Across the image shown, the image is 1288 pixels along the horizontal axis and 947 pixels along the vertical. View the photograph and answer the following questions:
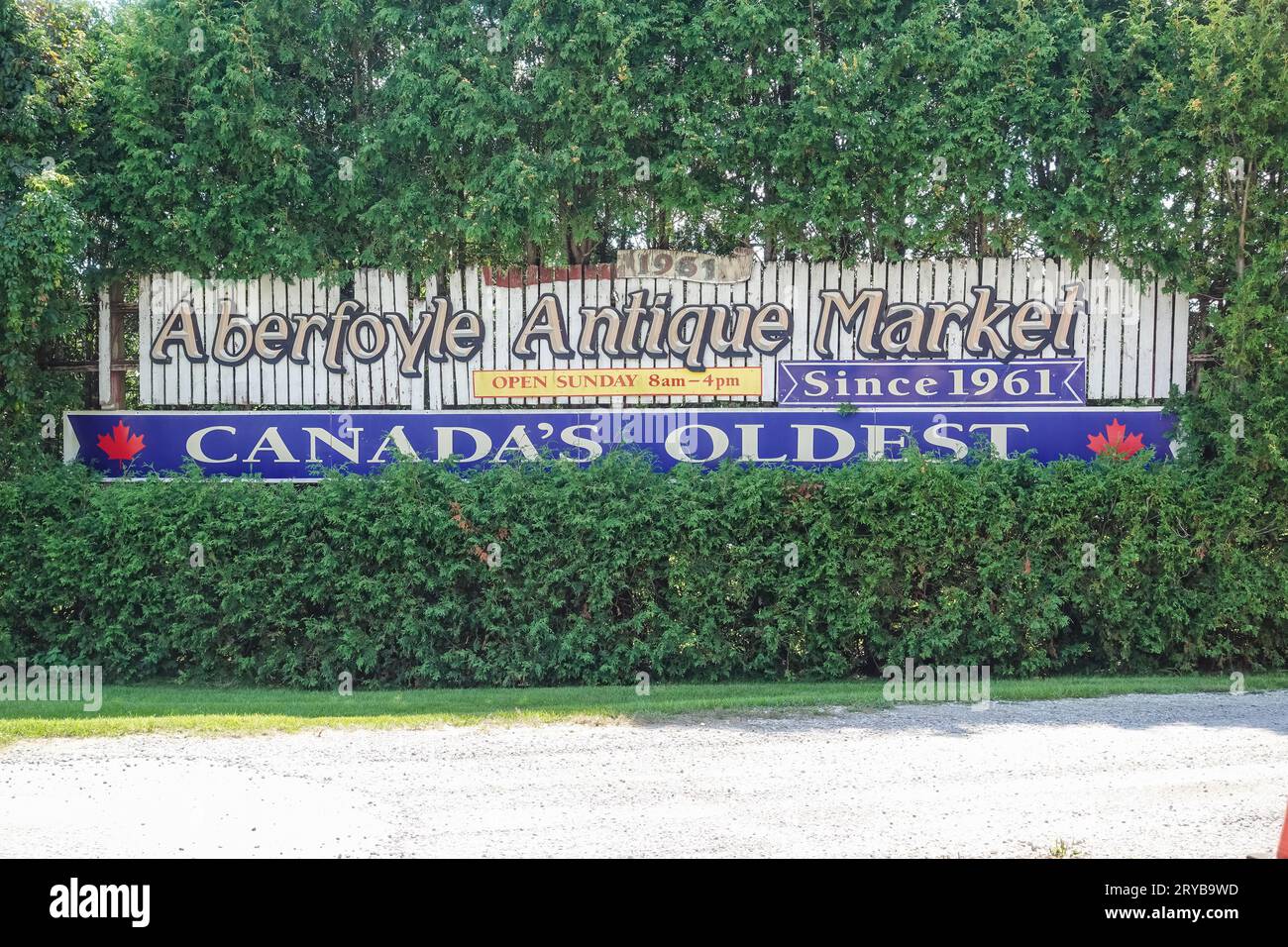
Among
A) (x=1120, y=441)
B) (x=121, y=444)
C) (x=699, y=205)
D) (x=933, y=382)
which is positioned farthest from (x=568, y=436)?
(x=1120, y=441)

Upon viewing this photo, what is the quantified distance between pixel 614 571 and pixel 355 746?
334 centimetres

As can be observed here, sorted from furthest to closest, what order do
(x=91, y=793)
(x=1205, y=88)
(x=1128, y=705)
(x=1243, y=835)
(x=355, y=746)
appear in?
(x=1205, y=88) < (x=1128, y=705) < (x=355, y=746) < (x=91, y=793) < (x=1243, y=835)

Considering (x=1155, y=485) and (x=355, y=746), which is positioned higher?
(x=1155, y=485)

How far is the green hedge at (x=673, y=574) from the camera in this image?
423 inches

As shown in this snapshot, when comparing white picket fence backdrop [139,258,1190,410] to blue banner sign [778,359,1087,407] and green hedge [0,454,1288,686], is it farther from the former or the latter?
green hedge [0,454,1288,686]

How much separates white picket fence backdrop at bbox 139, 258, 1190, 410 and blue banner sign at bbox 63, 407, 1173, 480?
0.71 feet

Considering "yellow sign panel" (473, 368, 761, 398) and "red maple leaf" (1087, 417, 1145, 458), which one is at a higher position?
"yellow sign panel" (473, 368, 761, 398)

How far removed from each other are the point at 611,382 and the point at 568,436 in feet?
2.42

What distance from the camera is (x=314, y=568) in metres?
11.0

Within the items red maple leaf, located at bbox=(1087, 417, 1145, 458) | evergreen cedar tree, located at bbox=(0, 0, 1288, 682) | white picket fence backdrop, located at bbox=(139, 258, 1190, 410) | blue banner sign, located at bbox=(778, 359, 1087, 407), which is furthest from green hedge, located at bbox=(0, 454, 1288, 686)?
white picket fence backdrop, located at bbox=(139, 258, 1190, 410)

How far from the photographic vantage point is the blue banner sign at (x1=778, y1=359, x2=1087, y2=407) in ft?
37.9

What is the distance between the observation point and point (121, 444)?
12.1 metres

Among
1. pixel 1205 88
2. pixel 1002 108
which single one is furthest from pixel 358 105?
pixel 1205 88

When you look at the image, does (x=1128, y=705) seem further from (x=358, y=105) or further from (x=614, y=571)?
(x=358, y=105)
